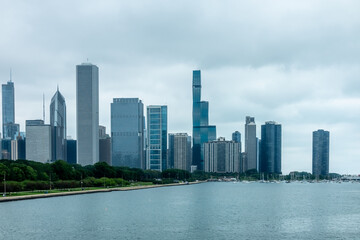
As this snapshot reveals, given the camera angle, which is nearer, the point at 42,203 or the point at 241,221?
the point at 241,221

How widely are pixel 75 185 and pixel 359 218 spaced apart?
111486 millimetres

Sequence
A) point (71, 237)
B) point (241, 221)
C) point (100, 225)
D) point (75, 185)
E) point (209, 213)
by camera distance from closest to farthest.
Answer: point (71, 237), point (100, 225), point (241, 221), point (209, 213), point (75, 185)

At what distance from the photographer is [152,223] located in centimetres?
8431

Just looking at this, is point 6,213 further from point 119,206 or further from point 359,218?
point 359,218

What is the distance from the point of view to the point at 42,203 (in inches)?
4579

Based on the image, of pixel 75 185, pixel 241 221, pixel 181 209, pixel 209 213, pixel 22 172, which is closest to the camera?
pixel 241 221

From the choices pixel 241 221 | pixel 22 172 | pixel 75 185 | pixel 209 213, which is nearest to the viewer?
pixel 241 221

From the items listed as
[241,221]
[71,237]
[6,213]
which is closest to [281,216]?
[241,221]

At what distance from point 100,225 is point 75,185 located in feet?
317

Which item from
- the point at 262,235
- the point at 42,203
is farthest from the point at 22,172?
the point at 262,235

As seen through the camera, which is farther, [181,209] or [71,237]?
[181,209]

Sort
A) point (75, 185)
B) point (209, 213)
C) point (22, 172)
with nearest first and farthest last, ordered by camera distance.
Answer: point (209, 213) → point (22, 172) → point (75, 185)

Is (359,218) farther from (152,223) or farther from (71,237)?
(71,237)

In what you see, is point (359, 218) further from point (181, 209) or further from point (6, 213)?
point (6, 213)
